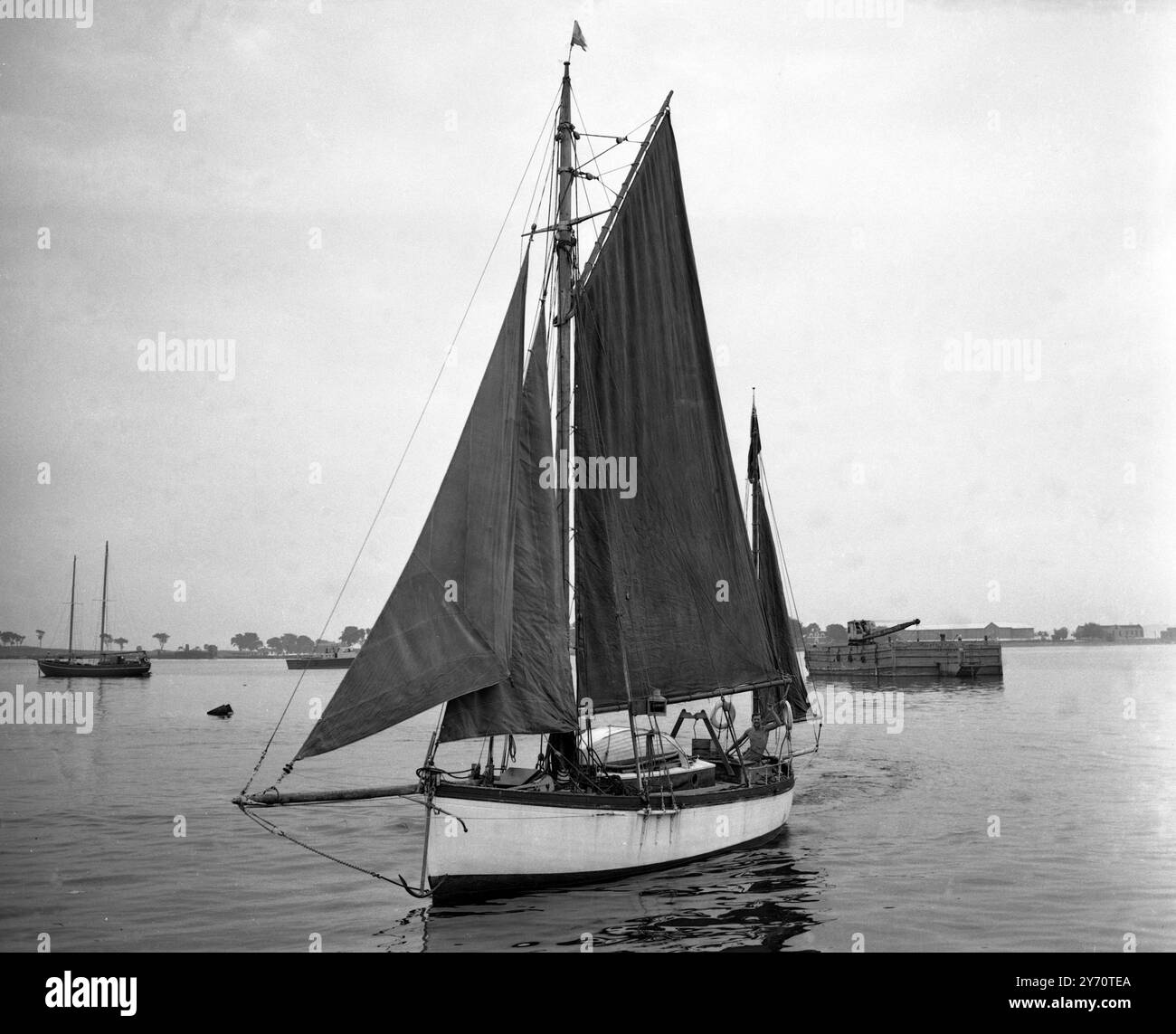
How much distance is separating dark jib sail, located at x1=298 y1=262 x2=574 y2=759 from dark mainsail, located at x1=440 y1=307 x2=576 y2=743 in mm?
539

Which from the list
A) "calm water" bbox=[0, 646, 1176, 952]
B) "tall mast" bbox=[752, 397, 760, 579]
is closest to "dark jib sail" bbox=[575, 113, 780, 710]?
"calm water" bbox=[0, 646, 1176, 952]

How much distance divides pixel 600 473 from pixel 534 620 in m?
4.28

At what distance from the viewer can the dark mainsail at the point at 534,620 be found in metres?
18.9

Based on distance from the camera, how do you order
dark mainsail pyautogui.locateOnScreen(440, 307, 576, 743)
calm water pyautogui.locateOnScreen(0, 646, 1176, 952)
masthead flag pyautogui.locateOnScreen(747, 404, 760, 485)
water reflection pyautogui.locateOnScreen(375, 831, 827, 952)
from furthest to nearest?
masthead flag pyautogui.locateOnScreen(747, 404, 760, 485)
dark mainsail pyautogui.locateOnScreen(440, 307, 576, 743)
calm water pyautogui.locateOnScreen(0, 646, 1176, 952)
water reflection pyautogui.locateOnScreen(375, 831, 827, 952)

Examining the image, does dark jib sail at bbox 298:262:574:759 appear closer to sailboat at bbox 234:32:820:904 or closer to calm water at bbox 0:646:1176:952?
sailboat at bbox 234:32:820:904

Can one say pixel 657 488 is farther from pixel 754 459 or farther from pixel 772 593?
pixel 754 459

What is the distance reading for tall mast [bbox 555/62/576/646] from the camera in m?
21.6

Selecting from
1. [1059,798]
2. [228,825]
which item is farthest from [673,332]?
[1059,798]

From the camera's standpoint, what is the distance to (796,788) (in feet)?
122

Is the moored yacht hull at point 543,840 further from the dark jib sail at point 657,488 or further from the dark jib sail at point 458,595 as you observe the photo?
the dark jib sail at point 657,488

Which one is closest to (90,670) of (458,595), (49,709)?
(49,709)
